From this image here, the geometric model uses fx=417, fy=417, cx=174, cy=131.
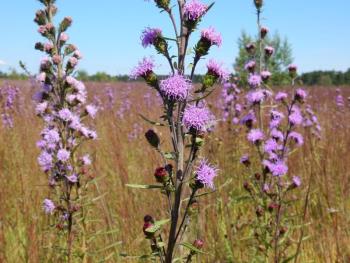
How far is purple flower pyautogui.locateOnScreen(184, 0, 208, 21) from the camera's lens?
1681 mm

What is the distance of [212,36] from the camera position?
5.79 ft

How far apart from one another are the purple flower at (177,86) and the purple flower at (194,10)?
26 centimetres

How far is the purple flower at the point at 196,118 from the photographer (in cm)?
162

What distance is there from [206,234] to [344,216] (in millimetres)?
1457

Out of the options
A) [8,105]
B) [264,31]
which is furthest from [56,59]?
[8,105]

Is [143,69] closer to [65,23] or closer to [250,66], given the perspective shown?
[65,23]

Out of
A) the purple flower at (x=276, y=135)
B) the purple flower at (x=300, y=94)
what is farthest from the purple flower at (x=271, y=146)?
the purple flower at (x=300, y=94)

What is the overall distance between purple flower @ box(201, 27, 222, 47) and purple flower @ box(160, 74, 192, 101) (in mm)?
251

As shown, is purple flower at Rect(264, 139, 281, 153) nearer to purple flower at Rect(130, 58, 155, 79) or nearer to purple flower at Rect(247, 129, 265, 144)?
purple flower at Rect(247, 129, 265, 144)

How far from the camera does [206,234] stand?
313cm

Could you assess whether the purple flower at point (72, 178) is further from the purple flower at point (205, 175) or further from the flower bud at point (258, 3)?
the flower bud at point (258, 3)

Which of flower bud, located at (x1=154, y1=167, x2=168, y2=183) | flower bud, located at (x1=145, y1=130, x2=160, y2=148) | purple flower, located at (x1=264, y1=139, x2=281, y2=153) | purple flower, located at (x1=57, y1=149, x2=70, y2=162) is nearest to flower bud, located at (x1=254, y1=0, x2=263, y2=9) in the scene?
purple flower, located at (x1=264, y1=139, x2=281, y2=153)

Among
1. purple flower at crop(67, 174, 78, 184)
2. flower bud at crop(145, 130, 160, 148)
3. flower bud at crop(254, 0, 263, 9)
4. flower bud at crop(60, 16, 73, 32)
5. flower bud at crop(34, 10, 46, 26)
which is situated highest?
flower bud at crop(254, 0, 263, 9)

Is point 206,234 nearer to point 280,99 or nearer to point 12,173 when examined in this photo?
point 280,99
